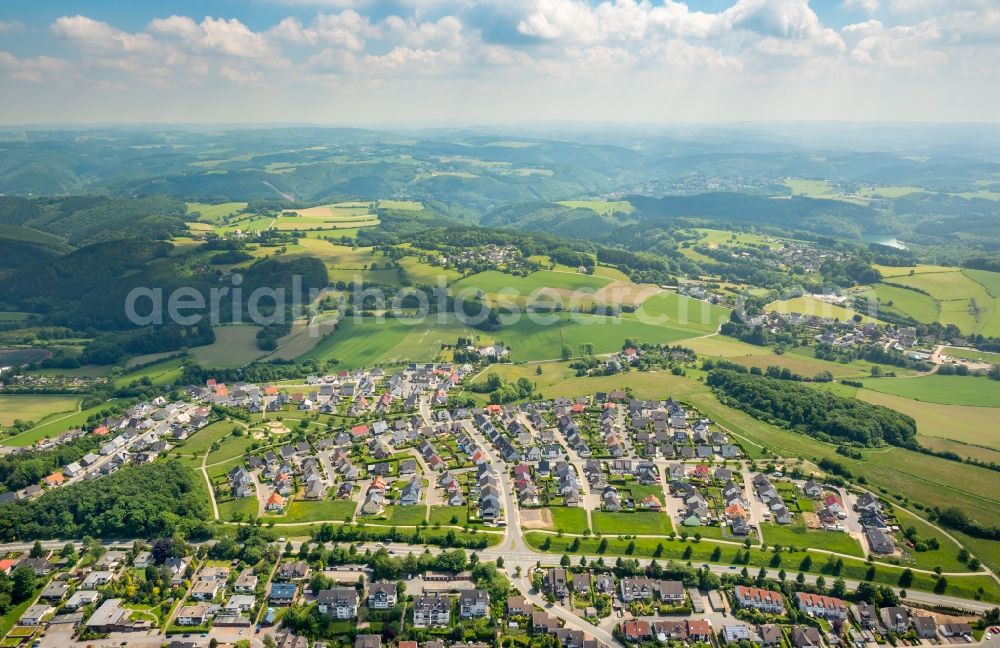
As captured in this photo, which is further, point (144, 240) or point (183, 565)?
point (144, 240)

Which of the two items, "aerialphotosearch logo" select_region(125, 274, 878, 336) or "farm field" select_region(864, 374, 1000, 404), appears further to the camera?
"aerialphotosearch logo" select_region(125, 274, 878, 336)

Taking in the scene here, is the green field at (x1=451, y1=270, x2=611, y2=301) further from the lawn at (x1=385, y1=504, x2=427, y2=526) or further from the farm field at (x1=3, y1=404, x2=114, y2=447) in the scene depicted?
the lawn at (x1=385, y1=504, x2=427, y2=526)

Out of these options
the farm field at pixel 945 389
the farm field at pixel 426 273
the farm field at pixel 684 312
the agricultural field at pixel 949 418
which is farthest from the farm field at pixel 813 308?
the farm field at pixel 426 273

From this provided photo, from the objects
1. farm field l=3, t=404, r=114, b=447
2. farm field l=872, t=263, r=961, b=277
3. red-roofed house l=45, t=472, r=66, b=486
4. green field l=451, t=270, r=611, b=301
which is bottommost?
farm field l=3, t=404, r=114, b=447

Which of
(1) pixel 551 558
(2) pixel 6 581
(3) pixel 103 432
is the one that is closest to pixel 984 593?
(1) pixel 551 558

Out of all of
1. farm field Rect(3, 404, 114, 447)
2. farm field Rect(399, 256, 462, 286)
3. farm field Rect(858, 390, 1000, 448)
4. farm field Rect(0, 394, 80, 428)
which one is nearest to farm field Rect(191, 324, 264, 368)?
farm field Rect(3, 404, 114, 447)

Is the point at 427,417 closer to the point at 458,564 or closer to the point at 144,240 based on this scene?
the point at 458,564

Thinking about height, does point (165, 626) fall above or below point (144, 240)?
below
